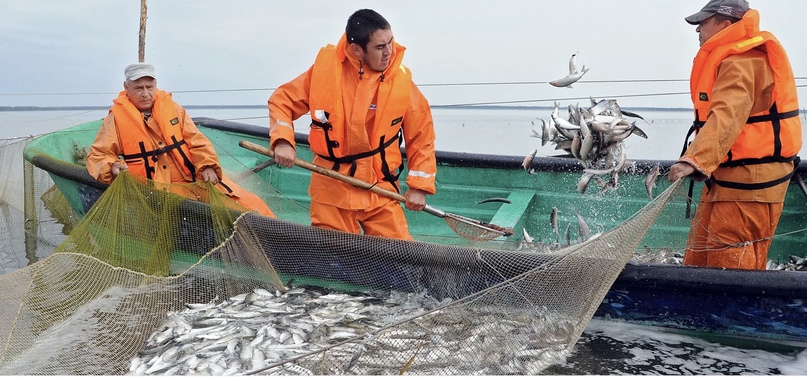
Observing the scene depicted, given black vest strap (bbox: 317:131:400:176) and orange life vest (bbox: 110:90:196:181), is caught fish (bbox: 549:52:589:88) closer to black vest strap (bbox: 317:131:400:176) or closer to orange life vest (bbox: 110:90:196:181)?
black vest strap (bbox: 317:131:400:176)

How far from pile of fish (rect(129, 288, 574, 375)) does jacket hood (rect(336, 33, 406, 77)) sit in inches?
65.2

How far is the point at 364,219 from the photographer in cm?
566

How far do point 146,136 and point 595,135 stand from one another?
153 inches

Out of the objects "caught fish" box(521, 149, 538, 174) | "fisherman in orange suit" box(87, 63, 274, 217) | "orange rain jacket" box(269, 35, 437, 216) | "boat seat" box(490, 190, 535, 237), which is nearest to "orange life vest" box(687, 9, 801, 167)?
"caught fish" box(521, 149, 538, 174)

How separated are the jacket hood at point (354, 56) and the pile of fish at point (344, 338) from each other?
5.44 ft

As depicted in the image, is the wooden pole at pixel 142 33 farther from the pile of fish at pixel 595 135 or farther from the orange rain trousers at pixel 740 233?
the orange rain trousers at pixel 740 233

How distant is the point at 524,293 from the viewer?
4480 millimetres

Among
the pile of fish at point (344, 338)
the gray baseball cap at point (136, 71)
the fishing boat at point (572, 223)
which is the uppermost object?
the gray baseball cap at point (136, 71)

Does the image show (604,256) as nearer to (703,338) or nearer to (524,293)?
(524,293)

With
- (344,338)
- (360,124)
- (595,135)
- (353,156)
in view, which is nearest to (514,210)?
(595,135)

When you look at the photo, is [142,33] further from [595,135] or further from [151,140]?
[595,135]

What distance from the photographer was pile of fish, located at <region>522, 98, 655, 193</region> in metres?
5.63

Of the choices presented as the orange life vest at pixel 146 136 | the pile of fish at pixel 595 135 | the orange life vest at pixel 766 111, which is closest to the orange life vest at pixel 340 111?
the pile of fish at pixel 595 135

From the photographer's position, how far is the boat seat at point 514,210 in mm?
6691
